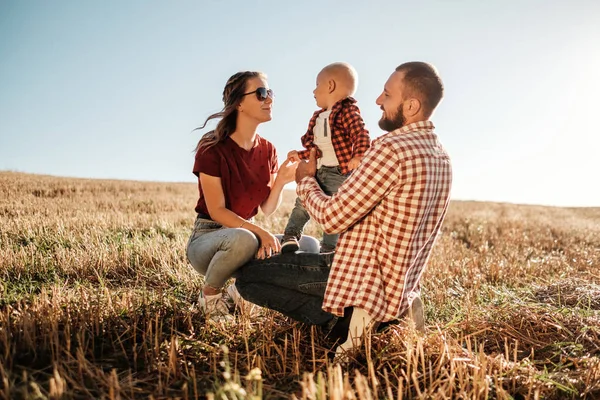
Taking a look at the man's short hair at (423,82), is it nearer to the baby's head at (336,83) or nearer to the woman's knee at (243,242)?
the baby's head at (336,83)

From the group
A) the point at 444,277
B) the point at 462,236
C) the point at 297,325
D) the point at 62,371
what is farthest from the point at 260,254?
the point at 462,236

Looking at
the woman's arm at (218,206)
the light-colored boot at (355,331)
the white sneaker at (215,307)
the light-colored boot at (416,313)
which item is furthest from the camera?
the woman's arm at (218,206)

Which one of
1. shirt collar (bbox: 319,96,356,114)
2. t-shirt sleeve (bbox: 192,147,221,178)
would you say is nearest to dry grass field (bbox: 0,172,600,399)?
t-shirt sleeve (bbox: 192,147,221,178)

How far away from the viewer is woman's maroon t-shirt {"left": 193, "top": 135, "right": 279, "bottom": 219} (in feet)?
13.2

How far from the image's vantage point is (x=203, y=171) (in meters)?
3.96

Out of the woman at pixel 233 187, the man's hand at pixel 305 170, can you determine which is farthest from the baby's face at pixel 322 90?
the man's hand at pixel 305 170

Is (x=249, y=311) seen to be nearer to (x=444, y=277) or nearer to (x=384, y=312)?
(x=384, y=312)

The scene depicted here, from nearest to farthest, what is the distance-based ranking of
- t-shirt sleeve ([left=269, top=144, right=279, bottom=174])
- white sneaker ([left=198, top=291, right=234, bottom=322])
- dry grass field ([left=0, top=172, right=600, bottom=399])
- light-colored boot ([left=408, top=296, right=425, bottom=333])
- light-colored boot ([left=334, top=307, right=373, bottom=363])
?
dry grass field ([left=0, top=172, right=600, bottom=399])
light-colored boot ([left=334, top=307, right=373, bottom=363])
light-colored boot ([left=408, top=296, right=425, bottom=333])
white sneaker ([left=198, top=291, right=234, bottom=322])
t-shirt sleeve ([left=269, top=144, right=279, bottom=174])

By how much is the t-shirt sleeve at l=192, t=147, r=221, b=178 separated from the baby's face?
1.25 metres

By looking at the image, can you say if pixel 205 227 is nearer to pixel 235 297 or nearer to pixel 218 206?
pixel 218 206

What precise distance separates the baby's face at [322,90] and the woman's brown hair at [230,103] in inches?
23.4

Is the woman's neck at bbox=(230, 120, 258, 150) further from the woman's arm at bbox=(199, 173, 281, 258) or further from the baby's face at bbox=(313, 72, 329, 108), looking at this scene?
the baby's face at bbox=(313, 72, 329, 108)

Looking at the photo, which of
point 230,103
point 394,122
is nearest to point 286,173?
point 230,103

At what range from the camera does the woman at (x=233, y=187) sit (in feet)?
12.0
